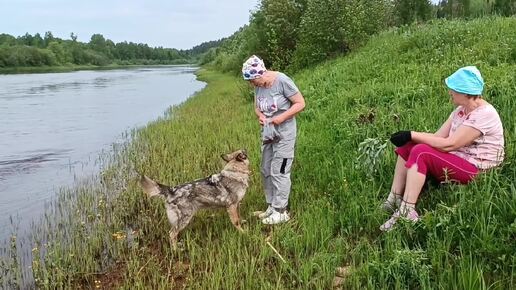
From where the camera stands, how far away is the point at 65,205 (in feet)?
26.7

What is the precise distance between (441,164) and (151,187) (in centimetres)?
313

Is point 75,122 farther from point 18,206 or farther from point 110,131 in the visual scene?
point 18,206

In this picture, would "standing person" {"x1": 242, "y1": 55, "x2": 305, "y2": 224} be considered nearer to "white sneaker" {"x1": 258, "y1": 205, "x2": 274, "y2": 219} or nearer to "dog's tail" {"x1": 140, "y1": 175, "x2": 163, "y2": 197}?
"white sneaker" {"x1": 258, "y1": 205, "x2": 274, "y2": 219}

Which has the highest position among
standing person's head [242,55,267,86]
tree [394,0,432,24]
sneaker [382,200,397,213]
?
tree [394,0,432,24]

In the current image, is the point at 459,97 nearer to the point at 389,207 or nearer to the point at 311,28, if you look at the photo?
the point at 389,207

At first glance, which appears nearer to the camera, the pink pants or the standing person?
the pink pants

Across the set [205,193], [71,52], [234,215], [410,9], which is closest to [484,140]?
[234,215]

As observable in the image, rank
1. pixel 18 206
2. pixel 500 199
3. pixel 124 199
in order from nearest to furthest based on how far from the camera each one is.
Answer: pixel 500 199 → pixel 124 199 → pixel 18 206

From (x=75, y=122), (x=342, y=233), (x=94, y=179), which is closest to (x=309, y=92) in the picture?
(x=94, y=179)

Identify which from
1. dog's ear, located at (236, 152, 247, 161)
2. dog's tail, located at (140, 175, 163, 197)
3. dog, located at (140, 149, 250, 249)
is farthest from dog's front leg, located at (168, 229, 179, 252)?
dog's ear, located at (236, 152, 247, 161)

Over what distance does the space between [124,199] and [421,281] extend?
5349mm

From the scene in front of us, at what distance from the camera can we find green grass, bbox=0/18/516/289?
415 centimetres

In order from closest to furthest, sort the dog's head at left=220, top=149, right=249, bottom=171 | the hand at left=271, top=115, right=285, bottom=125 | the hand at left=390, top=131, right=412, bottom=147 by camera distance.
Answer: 1. the hand at left=390, top=131, right=412, bottom=147
2. the hand at left=271, top=115, right=285, bottom=125
3. the dog's head at left=220, top=149, right=249, bottom=171

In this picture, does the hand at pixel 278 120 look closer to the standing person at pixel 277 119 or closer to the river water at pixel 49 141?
the standing person at pixel 277 119
